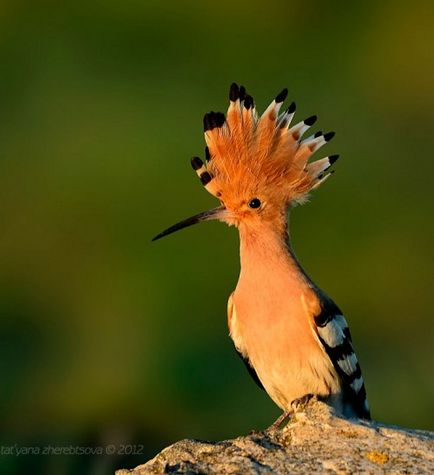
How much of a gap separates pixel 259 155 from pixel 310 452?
4.36 ft

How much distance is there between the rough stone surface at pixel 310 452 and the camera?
307 cm

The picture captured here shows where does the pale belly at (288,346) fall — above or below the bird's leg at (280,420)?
above

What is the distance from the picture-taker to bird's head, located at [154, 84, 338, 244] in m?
4.28

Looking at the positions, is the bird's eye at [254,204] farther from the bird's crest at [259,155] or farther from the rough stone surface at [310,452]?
the rough stone surface at [310,452]

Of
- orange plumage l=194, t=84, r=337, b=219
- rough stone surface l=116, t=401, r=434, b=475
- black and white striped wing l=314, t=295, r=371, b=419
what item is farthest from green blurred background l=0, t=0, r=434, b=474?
rough stone surface l=116, t=401, r=434, b=475

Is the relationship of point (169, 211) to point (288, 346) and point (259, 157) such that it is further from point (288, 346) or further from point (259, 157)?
point (288, 346)

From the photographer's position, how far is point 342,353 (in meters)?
4.17

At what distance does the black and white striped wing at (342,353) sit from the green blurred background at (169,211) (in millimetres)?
1265

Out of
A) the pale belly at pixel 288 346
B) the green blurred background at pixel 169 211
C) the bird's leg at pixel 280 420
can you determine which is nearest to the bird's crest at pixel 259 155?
the pale belly at pixel 288 346

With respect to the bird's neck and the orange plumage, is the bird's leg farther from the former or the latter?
the orange plumage

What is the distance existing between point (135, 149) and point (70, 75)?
6.68ft

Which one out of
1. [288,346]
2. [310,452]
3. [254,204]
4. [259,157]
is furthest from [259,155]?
[310,452]

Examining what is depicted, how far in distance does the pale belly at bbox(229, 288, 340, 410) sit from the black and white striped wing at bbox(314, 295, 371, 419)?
1.2 inches

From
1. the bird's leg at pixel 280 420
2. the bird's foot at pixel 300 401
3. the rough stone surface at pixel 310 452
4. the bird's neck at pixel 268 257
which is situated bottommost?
the rough stone surface at pixel 310 452
